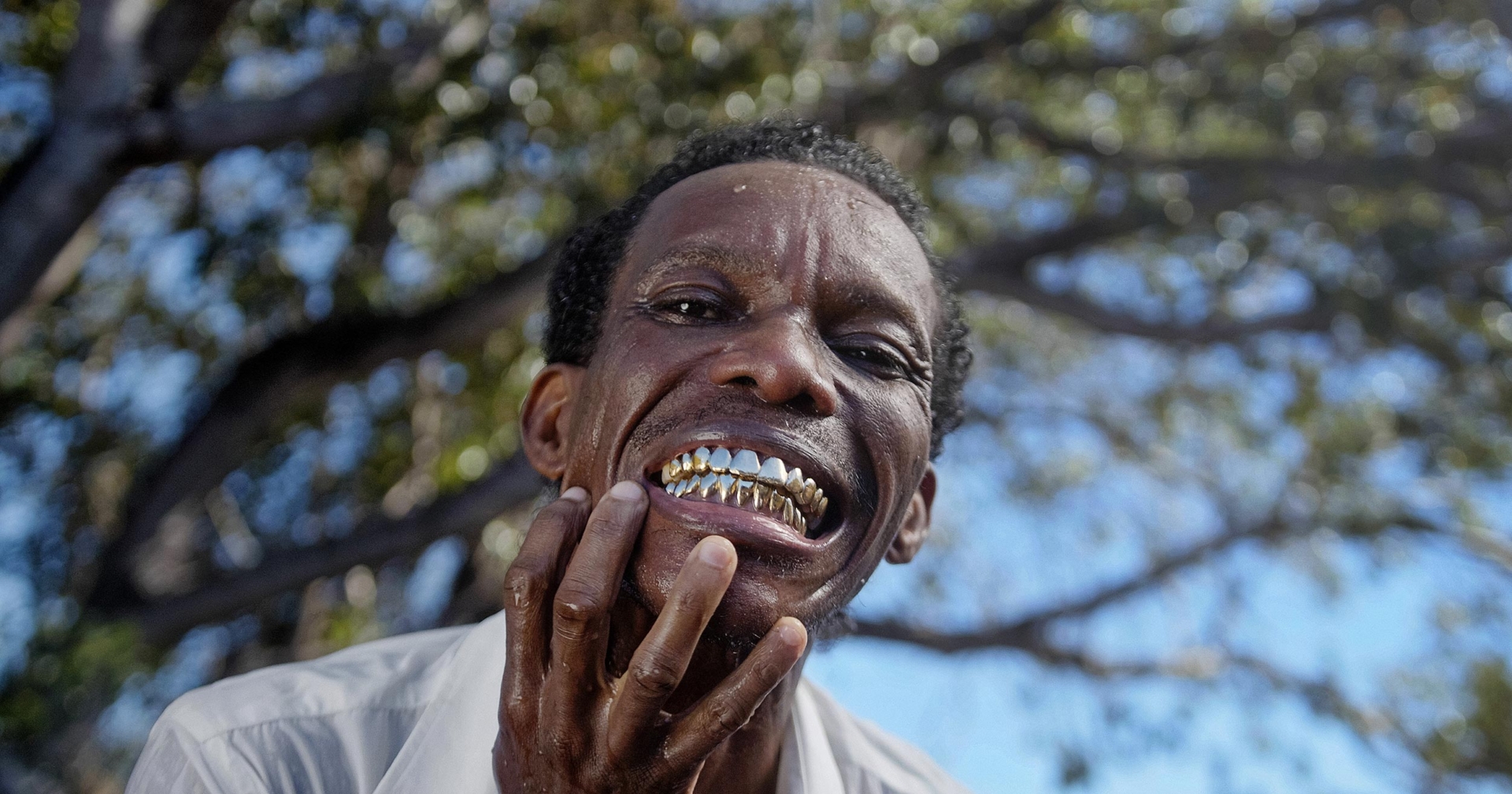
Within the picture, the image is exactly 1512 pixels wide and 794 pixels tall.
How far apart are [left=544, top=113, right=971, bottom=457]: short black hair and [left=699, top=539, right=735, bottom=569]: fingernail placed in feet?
2.94

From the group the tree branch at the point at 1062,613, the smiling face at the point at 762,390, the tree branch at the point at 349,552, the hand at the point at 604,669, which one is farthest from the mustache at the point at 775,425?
the tree branch at the point at 1062,613

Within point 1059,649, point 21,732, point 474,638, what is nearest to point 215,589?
point 21,732

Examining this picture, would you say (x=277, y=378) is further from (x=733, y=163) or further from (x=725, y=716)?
(x=725, y=716)

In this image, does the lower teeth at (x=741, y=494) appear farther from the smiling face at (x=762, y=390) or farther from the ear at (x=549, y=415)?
the ear at (x=549, y=415)

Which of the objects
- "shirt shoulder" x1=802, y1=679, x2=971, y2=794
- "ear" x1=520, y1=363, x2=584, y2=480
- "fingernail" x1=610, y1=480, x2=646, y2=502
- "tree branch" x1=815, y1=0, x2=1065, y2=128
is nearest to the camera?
"fingernail" x1=610, y1=480, x2=646, y2=502

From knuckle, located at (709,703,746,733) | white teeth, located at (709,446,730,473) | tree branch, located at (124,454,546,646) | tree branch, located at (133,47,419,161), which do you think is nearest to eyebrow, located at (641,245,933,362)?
white teeth, located at (709,446,730,473)

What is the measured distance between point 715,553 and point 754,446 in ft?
1.10

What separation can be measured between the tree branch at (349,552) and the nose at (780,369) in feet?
11.8

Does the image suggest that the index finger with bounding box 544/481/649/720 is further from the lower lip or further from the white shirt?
the white shirt

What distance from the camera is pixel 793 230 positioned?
2117 mm

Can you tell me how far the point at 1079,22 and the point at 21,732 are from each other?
6604 millimetres

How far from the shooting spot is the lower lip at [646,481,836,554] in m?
1.73

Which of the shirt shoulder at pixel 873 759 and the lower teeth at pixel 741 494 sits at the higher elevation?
the lower teeth at pixel 741 494

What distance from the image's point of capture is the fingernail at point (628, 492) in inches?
66.0
